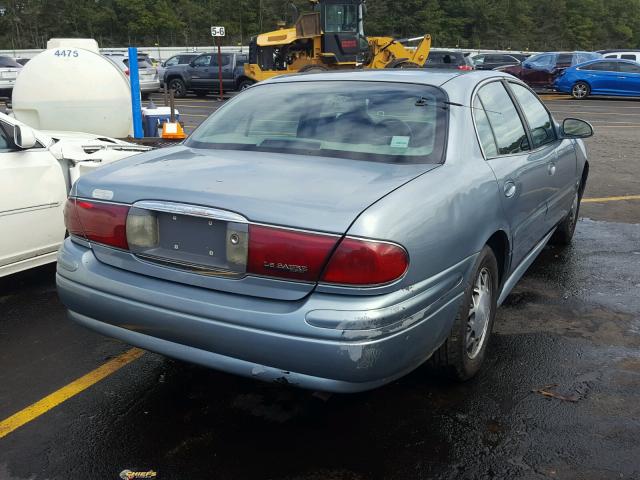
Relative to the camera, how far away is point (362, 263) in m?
2.31

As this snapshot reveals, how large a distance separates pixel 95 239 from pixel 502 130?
91.7 inches

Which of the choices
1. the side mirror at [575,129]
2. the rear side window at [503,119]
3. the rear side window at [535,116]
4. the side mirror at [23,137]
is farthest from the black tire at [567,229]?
the side mirror at [23,137]

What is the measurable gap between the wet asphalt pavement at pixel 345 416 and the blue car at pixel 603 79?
2049cm

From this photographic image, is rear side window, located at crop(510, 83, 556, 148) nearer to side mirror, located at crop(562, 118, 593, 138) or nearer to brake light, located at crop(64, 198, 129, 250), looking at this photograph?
side mirror, located at crop(562, 118, 593, 138)

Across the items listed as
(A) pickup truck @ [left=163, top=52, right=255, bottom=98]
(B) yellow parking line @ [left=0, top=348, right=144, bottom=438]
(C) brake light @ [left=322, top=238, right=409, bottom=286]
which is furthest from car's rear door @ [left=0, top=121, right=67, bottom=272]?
(A) pickup truck @ [left=163, top=52, right=255, bottom=98]

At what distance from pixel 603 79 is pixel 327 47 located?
32.7ft

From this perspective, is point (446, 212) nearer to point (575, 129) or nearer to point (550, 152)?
point (550, 152)

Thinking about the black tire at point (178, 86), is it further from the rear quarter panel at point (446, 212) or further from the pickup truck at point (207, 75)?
the rear quarter panel at point (446, 212)

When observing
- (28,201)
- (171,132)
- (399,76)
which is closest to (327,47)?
(171,132)

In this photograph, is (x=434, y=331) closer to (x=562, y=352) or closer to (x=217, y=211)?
(x=217, y=211)

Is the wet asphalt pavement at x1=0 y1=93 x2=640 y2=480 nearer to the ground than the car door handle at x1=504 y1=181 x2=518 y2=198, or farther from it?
nearer to the ground

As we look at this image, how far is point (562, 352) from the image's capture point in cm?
365

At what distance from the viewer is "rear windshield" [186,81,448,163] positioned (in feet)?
10.1

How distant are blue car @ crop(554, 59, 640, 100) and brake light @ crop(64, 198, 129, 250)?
22.8m
